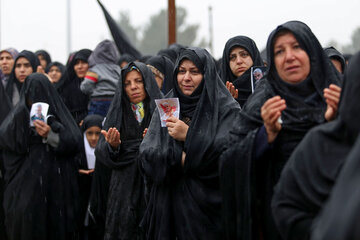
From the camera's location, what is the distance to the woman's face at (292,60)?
291cm

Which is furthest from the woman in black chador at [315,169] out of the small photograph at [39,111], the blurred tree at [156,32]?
the blurred tree at [156,32]

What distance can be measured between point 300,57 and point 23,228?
3.64 metres

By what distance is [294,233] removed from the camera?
2.31 meters

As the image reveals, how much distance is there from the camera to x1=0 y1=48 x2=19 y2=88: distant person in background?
303 inches

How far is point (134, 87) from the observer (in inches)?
190

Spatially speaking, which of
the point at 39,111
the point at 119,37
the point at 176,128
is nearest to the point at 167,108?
the point at 176,128

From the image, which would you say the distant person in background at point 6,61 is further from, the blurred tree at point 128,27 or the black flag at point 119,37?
the blurred tree at point 128,27

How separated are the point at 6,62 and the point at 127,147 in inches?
151

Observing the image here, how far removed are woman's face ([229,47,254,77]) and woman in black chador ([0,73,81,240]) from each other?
1.87m

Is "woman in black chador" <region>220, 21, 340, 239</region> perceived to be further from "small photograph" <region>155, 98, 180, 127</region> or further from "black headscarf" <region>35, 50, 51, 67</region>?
"black headscarf" <region>35, 50, 51, 67</region>

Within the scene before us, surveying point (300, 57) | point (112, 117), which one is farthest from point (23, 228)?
point (300, 57)

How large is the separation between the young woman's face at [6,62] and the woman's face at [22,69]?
499mm

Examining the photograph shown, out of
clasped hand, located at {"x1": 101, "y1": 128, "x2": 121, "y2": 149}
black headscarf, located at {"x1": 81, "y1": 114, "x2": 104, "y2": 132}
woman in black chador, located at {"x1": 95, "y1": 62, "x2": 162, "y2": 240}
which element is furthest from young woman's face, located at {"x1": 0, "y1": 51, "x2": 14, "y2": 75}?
clasped hand, located at {"x1": 101, "y1": 128, "x2": 121, "y2": 149}

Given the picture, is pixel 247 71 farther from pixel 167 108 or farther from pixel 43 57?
pixel 43 57
